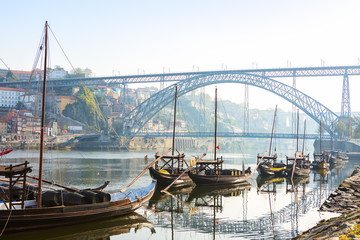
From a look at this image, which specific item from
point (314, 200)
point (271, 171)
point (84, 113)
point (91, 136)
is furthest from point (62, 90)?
point (314, 200)

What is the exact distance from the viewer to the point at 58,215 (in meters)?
14.1

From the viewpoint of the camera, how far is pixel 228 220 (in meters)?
16.8

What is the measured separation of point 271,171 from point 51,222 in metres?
23.4

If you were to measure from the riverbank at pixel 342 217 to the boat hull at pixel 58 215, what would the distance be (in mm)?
6756

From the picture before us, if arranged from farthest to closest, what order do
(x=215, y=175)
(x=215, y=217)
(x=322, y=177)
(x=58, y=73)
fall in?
Answer: 1. (x=58, y=73)
2. (x=322, y=177)
3. (x=215, y=175)
4. (x=215, y=217)

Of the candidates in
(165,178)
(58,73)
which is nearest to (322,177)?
(165,178)

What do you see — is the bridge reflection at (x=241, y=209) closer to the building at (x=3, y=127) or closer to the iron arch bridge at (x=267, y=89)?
the iron arch bridge at (x=267, y=89)

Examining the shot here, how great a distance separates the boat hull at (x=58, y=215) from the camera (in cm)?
1335

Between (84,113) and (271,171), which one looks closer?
(271,171)

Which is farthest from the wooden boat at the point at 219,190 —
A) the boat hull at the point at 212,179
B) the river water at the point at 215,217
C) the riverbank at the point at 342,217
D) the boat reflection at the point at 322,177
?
the boat reflection at the point at 322,177

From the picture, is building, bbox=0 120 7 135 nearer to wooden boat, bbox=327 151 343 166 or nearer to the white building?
the white building

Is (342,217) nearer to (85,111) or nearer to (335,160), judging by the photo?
(335,160)

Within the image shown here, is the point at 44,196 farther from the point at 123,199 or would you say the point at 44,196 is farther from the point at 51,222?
the point at 123,199

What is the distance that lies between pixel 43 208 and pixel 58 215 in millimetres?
547
